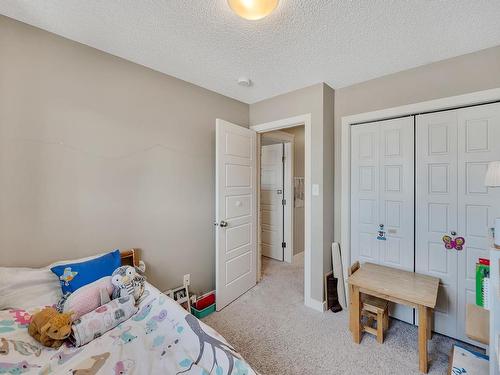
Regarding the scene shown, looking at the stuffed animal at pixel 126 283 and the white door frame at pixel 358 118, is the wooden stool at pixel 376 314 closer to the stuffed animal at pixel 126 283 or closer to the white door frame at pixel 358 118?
the white door frame at pixel 358 118

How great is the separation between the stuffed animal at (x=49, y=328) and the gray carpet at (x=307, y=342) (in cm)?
126

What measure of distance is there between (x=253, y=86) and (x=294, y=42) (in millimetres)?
828

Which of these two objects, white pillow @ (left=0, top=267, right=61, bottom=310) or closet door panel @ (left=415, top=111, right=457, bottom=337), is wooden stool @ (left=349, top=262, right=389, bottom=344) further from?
white pillow @ (left=0, top=267, right=61, bottom=310)

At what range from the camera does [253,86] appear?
8.29 feet

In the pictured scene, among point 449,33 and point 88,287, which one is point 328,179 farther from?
point 88,287

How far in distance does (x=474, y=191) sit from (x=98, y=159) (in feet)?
10.0

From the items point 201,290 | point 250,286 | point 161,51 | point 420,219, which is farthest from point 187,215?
point 420,219

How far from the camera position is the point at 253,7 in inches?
50.5

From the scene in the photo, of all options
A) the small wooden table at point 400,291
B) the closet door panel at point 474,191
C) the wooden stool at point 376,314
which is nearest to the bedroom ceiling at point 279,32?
the closet door panel at point 474,191

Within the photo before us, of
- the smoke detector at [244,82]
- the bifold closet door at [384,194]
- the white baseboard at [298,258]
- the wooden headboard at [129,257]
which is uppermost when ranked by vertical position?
the smoke detector at [244,82]

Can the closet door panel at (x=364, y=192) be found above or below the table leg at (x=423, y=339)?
above

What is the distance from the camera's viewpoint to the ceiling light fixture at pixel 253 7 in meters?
1.26

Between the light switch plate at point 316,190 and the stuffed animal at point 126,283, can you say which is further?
the light switch plate at point 316,190

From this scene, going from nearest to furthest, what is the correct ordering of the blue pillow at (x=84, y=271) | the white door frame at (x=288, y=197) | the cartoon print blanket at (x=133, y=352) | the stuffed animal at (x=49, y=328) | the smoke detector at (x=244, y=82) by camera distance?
the cartoon print blanket at (x=133, y=352)
the stuffed animal at (x=49, y=328)
the blue pillow at (x=84, y=271)
the smoke detector at (x=244, y=82)
the white door frame at (x=288, y=197)
